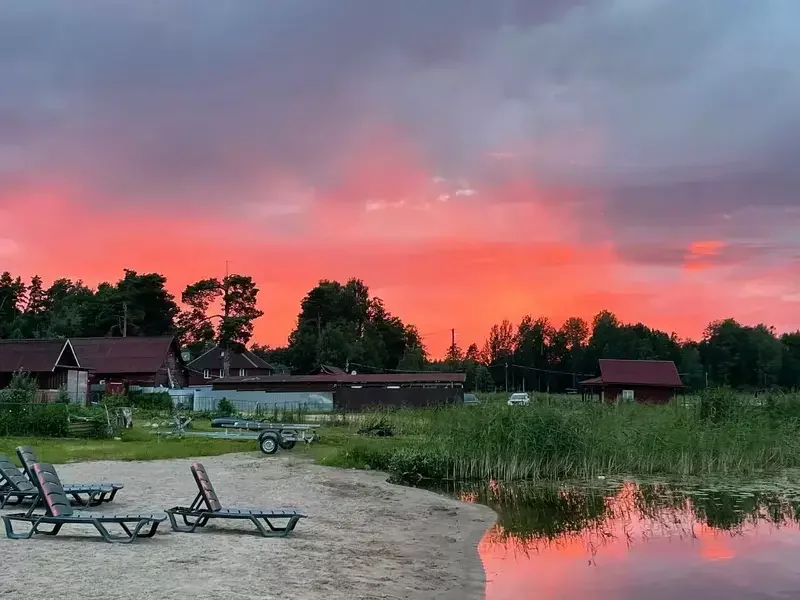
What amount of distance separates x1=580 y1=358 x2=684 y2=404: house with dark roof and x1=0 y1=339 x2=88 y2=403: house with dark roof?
126 feet

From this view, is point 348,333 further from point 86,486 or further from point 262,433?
point 86,486

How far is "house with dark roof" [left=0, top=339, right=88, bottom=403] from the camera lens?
155 ft

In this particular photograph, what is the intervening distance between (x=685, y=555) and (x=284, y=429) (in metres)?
16.7

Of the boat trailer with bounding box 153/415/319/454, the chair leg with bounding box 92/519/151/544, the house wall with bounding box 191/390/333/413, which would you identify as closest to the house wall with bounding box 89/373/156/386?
the house wall with bounding box 191/390/333/413

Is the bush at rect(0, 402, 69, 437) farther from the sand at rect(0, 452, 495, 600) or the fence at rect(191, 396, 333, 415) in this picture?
the fence at rect(191, 396, 333, 415)

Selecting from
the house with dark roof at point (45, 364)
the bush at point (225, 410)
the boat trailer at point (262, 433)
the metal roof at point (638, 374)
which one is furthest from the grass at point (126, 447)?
the metal roof at point (638, 374)

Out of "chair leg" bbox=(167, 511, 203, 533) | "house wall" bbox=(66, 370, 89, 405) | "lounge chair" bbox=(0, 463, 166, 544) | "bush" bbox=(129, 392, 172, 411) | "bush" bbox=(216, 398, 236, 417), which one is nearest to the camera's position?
"lounge chair" bbox=(0, 463, 166, 544)

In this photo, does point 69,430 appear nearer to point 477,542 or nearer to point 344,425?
point 344,425

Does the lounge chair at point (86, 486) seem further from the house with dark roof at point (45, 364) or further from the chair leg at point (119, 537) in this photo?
the house with dark roof at point (45, 364)

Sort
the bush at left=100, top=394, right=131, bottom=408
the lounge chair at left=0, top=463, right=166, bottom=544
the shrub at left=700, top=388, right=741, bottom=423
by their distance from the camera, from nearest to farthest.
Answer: the lounge chair at left=0, top=463, right=166, bottom=544 → the shrub at left=700, top=388, right=741, bottom=423 → the bush at left=100, top=394, right=131, bottom=408

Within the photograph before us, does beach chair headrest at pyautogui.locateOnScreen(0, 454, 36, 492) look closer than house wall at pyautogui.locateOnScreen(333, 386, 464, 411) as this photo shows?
Yes

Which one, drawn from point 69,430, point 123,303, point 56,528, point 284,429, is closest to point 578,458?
point 284,429

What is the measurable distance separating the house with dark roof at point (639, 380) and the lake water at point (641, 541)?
40.6 meters

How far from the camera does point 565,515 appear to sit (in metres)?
16.9
